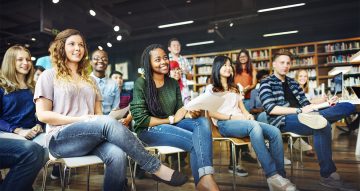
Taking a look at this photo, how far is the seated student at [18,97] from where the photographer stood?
1.97 m

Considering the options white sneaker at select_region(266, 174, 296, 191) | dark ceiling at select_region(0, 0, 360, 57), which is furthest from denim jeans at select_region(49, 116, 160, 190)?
dark ceiling at select_region(0, 0, 360, 57)

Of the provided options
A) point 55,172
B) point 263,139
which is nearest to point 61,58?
point 263,139

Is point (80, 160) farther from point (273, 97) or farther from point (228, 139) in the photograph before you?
point (273, 97)

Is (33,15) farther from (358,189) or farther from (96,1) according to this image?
(358,189)

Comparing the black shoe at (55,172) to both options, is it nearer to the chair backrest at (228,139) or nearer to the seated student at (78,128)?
the seated student at (78,128)

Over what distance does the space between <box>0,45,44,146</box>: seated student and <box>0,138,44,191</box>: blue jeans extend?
0.50 m

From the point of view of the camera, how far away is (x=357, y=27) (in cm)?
805

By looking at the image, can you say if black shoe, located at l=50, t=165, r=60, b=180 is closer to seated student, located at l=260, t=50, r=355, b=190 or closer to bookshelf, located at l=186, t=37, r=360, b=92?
seated student, located at l=260, t=50, r=355, b=190

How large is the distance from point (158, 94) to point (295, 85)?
1.36 metres

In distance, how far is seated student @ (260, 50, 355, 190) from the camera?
2119mm

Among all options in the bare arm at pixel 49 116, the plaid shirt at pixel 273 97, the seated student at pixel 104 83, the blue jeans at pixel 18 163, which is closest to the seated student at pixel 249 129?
the plaid shirt at pixel 273 97

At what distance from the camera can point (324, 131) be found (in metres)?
2.16

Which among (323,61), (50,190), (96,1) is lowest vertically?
(50,190)

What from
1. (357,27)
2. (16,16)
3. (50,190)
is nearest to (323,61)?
(357,27)
